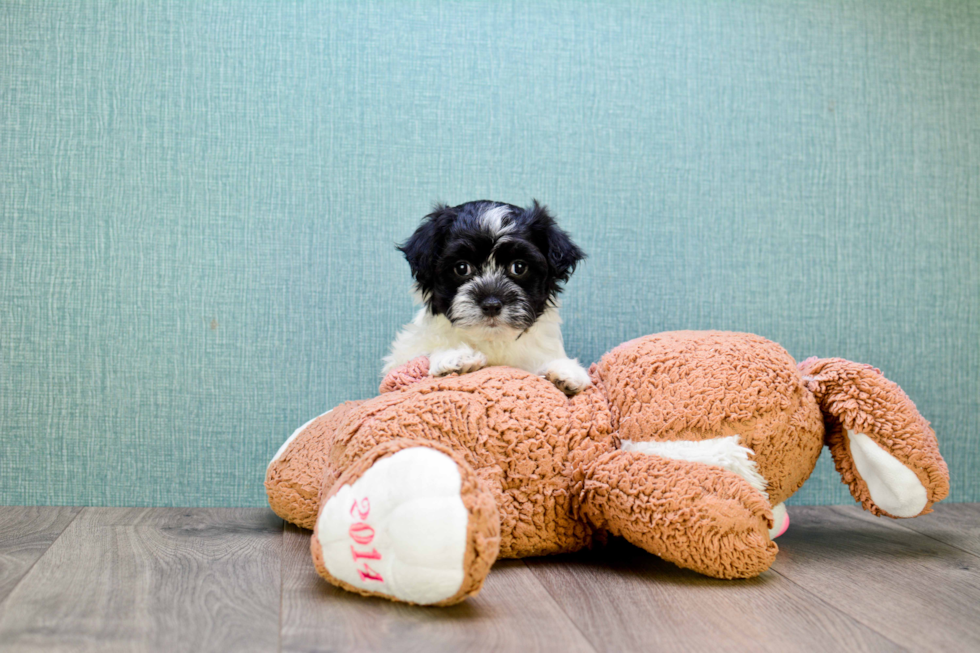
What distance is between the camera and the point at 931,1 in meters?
2.20

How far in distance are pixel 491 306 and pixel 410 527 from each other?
23.9 inches

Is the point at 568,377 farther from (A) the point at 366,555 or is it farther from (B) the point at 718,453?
(A) the point at 366,555

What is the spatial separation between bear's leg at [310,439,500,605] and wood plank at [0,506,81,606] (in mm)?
583

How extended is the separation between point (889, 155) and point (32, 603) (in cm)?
239

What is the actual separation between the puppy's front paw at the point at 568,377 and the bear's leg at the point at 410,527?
489mm

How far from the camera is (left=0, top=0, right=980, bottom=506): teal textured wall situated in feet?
6.44

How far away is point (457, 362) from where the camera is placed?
1.54 meters

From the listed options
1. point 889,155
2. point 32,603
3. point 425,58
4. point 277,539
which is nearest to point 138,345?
point 277,539

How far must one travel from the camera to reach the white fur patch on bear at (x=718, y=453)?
1358mm

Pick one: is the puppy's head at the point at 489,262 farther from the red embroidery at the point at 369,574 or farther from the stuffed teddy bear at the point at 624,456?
the red embroidery at the point at 369,574

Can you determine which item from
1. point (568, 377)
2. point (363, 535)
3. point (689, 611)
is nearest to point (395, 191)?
point (568, 377)

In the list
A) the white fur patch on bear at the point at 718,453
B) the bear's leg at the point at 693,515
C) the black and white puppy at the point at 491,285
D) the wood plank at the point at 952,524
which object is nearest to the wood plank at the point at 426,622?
the bear's leg at the point at 693,515

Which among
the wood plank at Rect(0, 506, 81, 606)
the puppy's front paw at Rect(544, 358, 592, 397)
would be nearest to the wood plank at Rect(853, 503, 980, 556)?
the puppy's front paw at Rect(544, 358, 592, 397)

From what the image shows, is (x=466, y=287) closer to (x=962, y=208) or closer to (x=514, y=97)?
(x=514, y=97)
